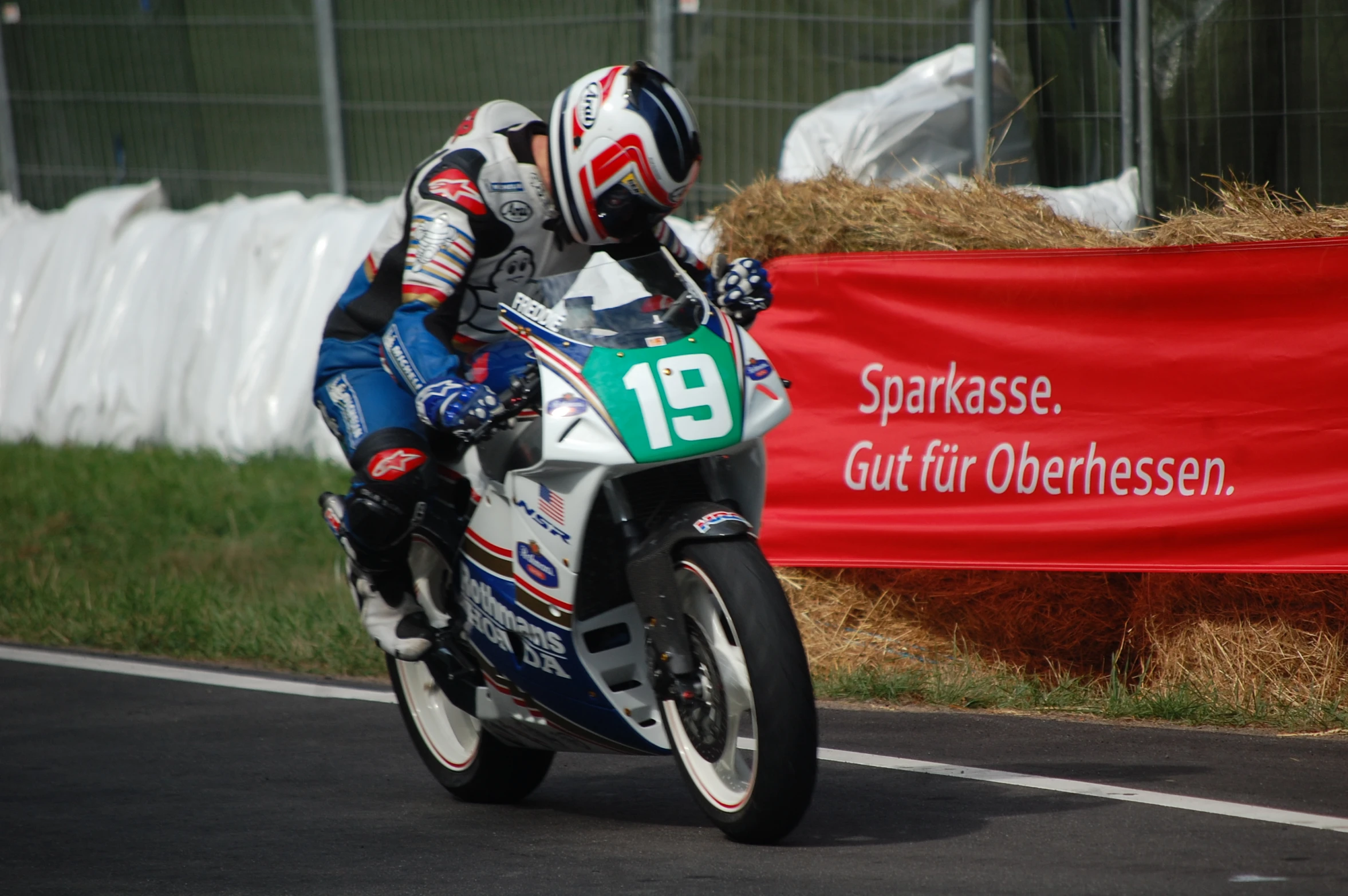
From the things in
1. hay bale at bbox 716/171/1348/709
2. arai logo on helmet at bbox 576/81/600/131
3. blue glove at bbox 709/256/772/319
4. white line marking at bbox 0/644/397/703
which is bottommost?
white line marking at bbox 0/644/397/703

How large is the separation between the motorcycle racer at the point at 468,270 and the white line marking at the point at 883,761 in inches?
44.0

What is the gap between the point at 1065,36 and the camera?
878cm

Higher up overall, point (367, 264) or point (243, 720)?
point (367, 264)

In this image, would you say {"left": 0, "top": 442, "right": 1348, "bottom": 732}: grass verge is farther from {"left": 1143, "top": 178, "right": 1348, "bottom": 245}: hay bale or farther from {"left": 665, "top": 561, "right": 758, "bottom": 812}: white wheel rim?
{"left": 665, "top": 561, "right": 758, "bottom": 812}: white wheel rim

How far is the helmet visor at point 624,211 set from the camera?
4.36 metres

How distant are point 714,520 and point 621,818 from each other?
1.08 metres

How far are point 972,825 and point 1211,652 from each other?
6.20 ft

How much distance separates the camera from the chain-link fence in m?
7.49

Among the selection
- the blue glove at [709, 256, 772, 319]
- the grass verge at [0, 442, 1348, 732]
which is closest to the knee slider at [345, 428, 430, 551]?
the blue glove at [709, 256, 772, 319]

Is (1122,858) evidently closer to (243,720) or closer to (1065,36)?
(243,720)

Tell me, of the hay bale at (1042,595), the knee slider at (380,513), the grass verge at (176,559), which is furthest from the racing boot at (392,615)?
the grass verge at (176,559)

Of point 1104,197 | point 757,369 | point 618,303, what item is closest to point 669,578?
point 757,369

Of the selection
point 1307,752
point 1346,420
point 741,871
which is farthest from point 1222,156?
point 741,871

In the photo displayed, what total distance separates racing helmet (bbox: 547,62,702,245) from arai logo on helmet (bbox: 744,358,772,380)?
1.46 feet
